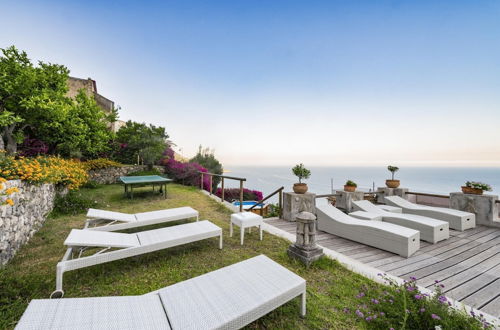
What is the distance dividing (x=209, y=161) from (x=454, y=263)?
13.2 metres

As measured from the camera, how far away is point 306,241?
120 inches

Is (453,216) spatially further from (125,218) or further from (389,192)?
(125,218)

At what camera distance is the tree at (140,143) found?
12.6m

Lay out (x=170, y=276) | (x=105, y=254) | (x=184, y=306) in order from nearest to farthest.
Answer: (x=184, y=306) < (x=105, y=254) < (x=170, y=276)

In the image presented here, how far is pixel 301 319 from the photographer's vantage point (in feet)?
6.37

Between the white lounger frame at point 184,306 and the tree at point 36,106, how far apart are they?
6.47m

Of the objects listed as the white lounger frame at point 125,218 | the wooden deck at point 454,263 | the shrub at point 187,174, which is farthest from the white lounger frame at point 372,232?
the shrub at point 187,174

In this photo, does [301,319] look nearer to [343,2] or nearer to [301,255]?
[301,255]

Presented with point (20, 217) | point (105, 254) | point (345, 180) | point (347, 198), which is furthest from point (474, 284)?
point (345, 180)

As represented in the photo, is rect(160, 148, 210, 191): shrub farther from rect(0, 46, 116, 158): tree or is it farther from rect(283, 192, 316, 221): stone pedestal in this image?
rect(283, 192, 316, 221): stone pedestal

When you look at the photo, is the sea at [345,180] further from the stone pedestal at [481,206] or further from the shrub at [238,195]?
the stone pedestal at [481,206]

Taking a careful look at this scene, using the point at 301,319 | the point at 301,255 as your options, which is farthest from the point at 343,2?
the point at 301,319

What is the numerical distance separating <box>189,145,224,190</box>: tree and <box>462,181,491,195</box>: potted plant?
12.6 m

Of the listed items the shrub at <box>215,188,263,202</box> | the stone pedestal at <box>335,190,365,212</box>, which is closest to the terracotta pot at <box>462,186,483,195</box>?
the stone pedestal at <box>335,190,365,212</box>
